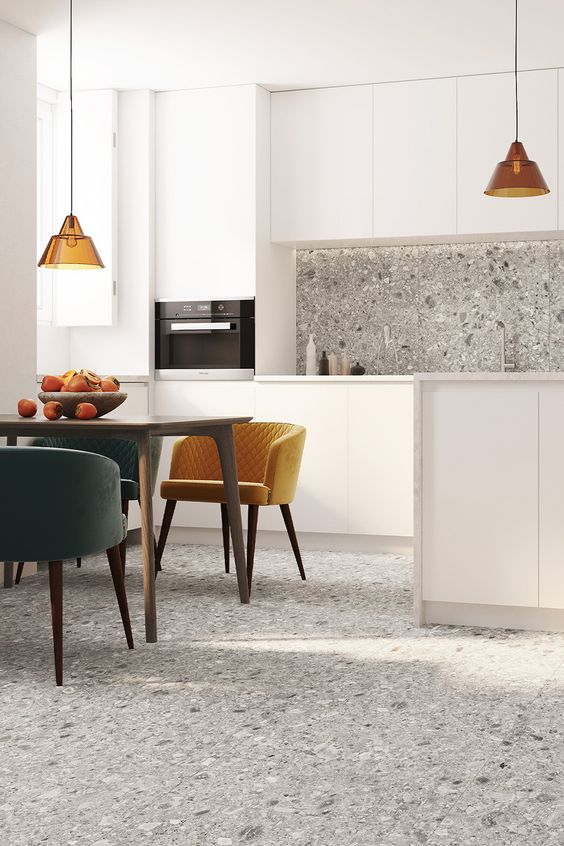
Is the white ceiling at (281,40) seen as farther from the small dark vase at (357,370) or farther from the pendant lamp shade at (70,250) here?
the small dark vase at (357,370)

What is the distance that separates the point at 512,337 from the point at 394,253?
0.88 m

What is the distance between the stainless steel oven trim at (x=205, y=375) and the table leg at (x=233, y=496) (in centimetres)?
181

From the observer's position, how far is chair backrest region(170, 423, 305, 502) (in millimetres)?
5148

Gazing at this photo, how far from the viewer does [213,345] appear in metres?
6.27

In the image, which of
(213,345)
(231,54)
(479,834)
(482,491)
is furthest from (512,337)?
(479,834)

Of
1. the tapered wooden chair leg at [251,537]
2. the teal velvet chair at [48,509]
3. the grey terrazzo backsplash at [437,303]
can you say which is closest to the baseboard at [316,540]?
the grey terrazzo backsplash at [437,303]

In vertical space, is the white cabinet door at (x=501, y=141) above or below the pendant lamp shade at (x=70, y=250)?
above

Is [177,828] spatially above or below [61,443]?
below

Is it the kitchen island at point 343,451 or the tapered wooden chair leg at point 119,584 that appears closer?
the tapered wooden chair leg at point 119,584

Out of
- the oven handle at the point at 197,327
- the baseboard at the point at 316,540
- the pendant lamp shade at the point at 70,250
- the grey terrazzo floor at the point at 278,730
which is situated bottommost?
the baseboard at the point at 316,540

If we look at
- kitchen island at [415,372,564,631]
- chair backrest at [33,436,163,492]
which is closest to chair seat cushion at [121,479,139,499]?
chair backrest at [33,436,163,492]

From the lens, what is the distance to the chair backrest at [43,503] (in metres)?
3.17

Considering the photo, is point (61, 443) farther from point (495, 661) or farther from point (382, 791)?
point (382, 791)

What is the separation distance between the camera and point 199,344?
6.29m
